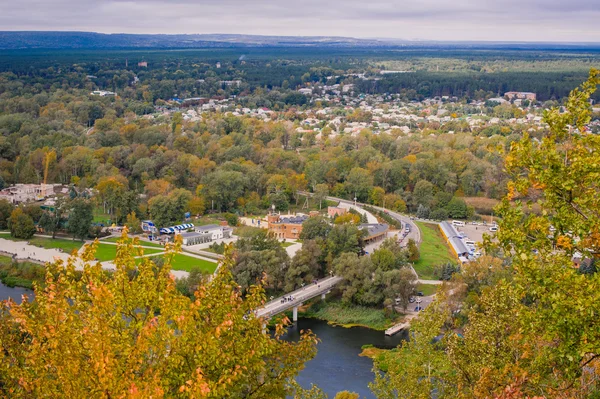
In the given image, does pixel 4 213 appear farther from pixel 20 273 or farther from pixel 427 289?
pixel 427 289

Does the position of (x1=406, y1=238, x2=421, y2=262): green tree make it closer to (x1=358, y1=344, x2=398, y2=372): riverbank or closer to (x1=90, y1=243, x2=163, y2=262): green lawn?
(x1=358, y1=344, x2=398, y2=372): riverbank

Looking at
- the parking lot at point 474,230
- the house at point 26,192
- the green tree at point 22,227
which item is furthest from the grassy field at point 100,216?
the parking lot at point 474,230

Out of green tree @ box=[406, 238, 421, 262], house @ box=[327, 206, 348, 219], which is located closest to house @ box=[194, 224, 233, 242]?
house @ box=[327, 206, 348, 219]

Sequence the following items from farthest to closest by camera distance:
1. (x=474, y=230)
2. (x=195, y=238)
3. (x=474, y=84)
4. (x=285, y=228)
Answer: (x=474, y=84) → (x=474, y=230) → (x=285, y=228) → (x=195, y=238)

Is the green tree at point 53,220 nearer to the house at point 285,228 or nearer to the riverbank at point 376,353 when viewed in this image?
the house at point 285,228

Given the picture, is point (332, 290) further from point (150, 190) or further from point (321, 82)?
point (321, 82)

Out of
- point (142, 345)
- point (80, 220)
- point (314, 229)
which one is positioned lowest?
point (80, 220)

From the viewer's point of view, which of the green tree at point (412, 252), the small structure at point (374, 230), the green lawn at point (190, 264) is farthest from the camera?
the small structure at point (374, 230)

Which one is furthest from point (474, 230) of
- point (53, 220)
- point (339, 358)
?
point (53, 220)
